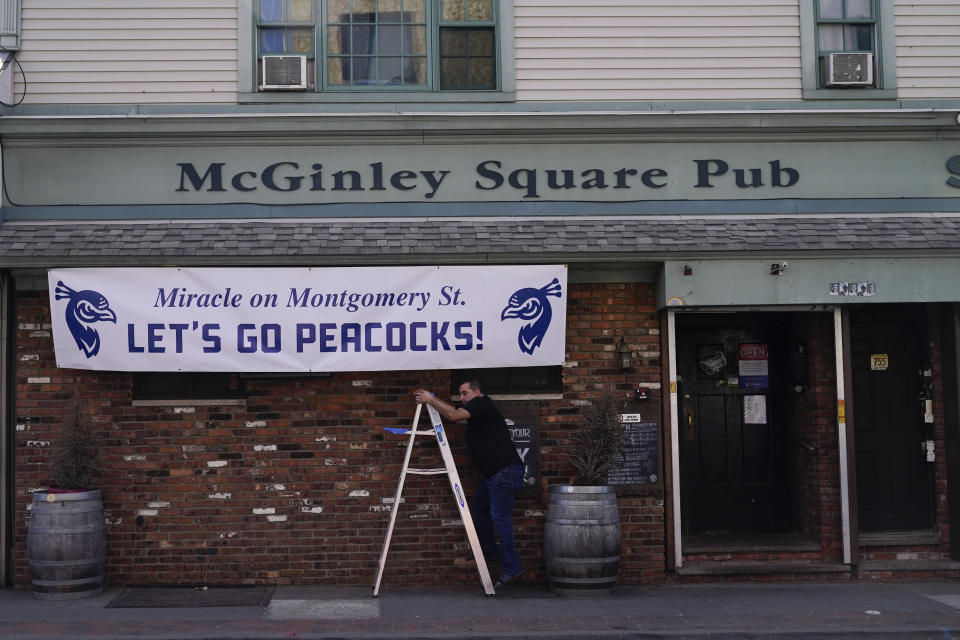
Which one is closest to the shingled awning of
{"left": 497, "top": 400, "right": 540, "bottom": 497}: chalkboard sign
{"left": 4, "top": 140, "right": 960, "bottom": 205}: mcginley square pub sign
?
{"left": 4, "top": 140, "right": 960, "bottom": 205}: mcginley square pub sign

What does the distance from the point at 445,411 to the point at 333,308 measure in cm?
137

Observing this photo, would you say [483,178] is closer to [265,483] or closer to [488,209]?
[488,209]

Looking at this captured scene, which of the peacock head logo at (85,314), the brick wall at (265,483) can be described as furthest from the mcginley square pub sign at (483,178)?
the brick wall at (265,483)

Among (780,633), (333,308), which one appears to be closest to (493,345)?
(333,308)

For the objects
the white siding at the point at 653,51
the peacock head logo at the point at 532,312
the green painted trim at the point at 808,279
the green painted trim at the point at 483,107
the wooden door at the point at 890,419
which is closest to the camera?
the peacock head logo at the point at 532,312

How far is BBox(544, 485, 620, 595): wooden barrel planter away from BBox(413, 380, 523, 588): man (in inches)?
14.7

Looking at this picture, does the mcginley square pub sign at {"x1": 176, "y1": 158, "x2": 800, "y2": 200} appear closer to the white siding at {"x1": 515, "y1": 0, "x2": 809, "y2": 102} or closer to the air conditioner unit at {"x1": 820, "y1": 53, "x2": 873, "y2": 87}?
the white siding at {"x1": 515, "y1": 0, "x2": 809, "y2": 102}

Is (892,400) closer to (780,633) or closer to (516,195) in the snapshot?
(780,633)

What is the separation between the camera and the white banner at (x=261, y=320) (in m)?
8.70

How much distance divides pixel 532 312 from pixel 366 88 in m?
2.83

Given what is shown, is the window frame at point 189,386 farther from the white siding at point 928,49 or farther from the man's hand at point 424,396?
the white siding at point 928,49

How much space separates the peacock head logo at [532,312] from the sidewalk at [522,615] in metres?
2.28

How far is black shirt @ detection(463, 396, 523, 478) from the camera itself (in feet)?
28.2

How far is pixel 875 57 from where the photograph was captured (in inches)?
388
